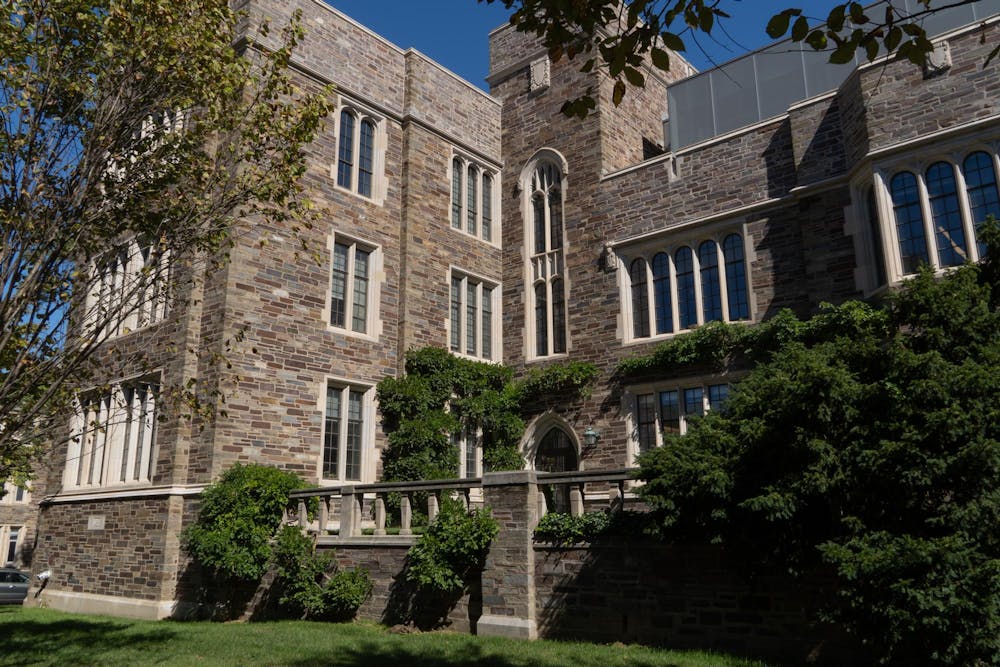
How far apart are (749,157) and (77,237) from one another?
1380cm

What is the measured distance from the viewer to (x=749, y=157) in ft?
57.4

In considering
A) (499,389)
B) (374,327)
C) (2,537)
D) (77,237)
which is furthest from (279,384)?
(2,537)

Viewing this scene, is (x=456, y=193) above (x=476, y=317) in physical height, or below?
above

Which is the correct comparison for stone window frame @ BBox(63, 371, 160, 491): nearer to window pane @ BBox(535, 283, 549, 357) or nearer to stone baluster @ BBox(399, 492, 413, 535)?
stone baluster @ BBox(399, 492, 413, 535)

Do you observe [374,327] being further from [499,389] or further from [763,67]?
[763,67]

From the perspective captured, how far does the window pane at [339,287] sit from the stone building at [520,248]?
0.04 metres

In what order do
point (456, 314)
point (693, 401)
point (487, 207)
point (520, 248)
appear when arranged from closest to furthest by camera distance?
point (693, 401)
point (456, 314)
point (520, 248)
point (487, 207)

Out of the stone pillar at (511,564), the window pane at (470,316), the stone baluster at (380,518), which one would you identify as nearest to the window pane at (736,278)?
the window pane at (470,316)

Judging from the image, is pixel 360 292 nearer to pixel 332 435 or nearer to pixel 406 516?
pixel 332 435

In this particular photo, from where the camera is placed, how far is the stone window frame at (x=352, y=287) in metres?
17.4

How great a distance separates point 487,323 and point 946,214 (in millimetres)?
10969

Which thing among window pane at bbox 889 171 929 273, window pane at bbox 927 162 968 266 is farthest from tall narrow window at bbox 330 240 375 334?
window pane at bbox 927 162 968 266

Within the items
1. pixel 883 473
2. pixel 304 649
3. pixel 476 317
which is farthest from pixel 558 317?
pixel 883 473

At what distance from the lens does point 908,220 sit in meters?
14.2
